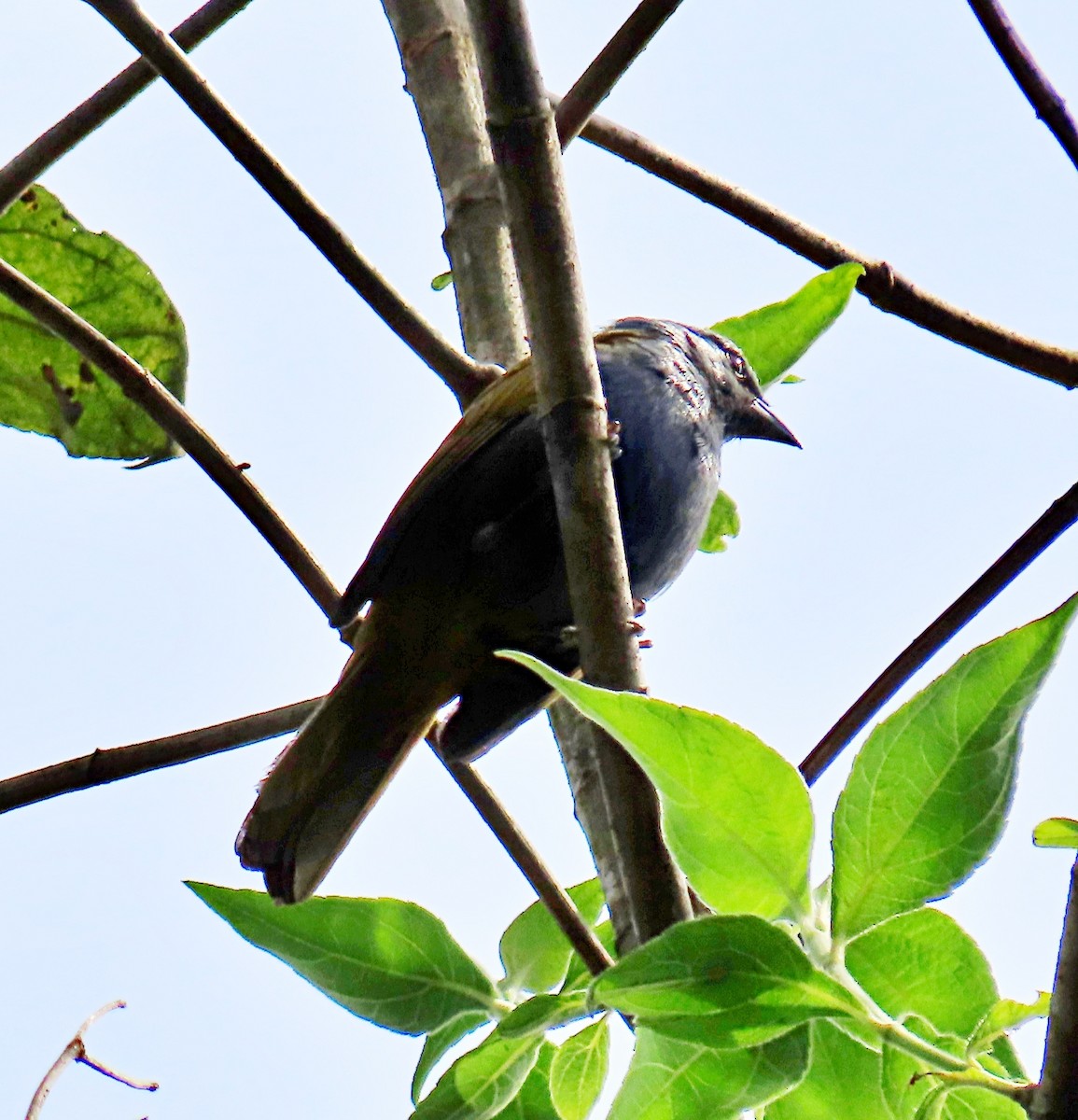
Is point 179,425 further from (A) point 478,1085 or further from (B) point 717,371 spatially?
(B) point 717,371

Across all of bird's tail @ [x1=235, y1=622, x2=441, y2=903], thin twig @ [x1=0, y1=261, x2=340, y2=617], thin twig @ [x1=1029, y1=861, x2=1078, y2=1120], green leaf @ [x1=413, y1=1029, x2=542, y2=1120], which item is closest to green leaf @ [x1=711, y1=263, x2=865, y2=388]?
thin twig @ [x1=0, y1=261, x2=340, y2=617]

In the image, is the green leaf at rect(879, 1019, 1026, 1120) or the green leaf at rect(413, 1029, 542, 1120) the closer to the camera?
the green leaf at rect(879, 1019, 1026, 1120)

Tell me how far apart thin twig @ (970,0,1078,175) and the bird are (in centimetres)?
81

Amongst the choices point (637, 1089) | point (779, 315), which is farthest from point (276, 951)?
point (779, 315)

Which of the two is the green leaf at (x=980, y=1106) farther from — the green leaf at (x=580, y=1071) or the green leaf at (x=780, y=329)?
the green leaf at (x=780, y=329)

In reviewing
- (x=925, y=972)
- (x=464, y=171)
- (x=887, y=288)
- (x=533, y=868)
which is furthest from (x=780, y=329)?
(x=925, y=972)

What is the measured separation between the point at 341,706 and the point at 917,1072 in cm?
193

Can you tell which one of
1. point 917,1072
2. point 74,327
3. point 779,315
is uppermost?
point 74,327

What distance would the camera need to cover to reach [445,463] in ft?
9.83

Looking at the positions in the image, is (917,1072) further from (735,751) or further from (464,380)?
(464,380)

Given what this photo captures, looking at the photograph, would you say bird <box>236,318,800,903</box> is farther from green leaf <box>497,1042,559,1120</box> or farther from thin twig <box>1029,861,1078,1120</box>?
thin twig <box>1029,861,1078,1120</box>

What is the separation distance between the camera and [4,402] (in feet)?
10.3

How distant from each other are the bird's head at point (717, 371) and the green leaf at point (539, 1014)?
244 centimetres

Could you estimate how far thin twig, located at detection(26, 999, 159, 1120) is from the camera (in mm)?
2443
